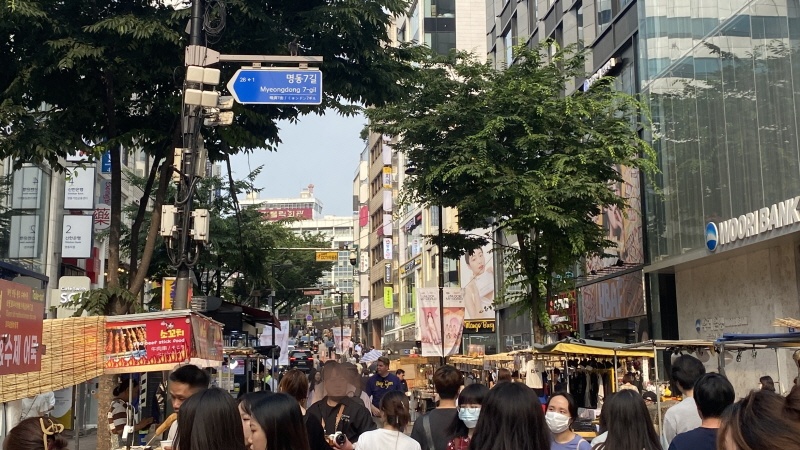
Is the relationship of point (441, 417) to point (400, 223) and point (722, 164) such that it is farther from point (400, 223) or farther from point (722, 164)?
point (400, 223)

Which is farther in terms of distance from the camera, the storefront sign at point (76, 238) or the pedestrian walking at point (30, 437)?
the storefront sign at point (76, 238)

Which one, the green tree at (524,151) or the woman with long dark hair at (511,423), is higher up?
the green tree at (524,151)

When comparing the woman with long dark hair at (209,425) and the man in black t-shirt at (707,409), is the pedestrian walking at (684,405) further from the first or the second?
the woman with long dark hair at (209,425)

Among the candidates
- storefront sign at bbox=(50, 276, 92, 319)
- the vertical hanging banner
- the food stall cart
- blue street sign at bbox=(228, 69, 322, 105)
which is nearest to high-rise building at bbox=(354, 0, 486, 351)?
storefront sign at bbox=(50, 276, 92, 319)

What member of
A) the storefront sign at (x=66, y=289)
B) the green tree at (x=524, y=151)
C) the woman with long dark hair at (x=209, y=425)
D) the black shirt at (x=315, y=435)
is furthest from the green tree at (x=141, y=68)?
the storefront sign at (x=66, y=289)

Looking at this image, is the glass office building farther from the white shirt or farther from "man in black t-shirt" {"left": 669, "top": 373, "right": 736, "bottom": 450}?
the white shirt

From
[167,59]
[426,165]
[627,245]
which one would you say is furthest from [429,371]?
[167,59]

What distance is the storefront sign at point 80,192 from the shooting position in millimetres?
29938

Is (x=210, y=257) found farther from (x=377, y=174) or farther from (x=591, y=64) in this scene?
(x=377, y=174)

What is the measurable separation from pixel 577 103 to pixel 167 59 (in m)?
11.7

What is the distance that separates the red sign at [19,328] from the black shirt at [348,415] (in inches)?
94.5

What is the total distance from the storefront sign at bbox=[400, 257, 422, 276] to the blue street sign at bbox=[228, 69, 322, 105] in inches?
1932

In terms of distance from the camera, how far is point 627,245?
29.6m

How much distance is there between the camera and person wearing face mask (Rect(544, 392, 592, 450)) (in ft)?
18.7
